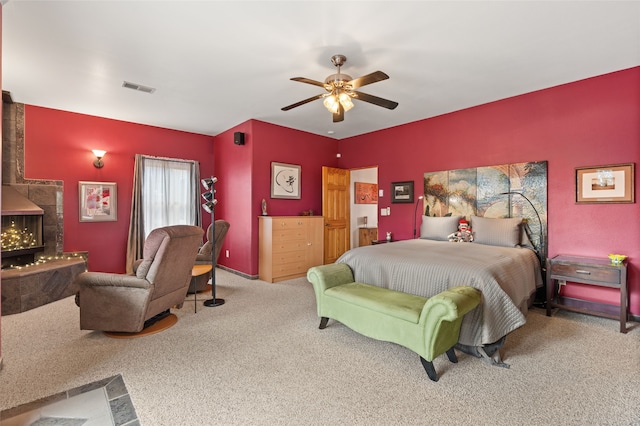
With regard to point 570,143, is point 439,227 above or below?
below

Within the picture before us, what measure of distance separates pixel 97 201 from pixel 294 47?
4229 millimetres

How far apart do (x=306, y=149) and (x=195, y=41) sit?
3.30m

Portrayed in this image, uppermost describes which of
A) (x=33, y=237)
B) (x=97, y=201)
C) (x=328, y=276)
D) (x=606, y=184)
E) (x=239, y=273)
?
(x=606, y=184)

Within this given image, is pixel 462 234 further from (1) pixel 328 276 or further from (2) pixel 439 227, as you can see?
(1) pixel 328 276

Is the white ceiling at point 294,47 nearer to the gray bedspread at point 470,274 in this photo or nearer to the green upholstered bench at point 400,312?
the gray bedspread at point 470,274

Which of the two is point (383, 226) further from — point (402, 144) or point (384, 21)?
point (384, 21)

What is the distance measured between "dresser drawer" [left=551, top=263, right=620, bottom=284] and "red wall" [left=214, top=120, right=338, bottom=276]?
397 centimetres

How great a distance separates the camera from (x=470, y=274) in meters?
2.47

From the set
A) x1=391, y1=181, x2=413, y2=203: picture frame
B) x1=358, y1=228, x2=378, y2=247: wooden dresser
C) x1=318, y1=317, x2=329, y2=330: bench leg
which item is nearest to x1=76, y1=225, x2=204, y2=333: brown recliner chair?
x1=318, y1=317, x2=329, y2=330: bench leg

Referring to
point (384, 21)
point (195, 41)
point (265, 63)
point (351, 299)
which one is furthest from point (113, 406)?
point (384, 21)

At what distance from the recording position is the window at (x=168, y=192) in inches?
210

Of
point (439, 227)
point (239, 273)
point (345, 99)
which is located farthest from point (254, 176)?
point (439, 227)

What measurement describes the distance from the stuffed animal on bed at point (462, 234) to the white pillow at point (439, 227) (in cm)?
8

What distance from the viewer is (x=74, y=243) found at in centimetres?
468
